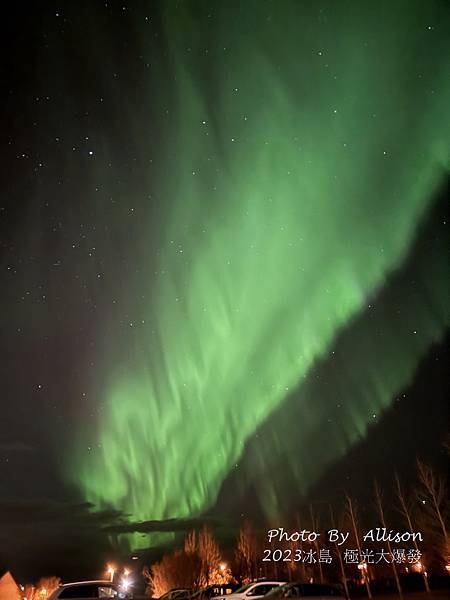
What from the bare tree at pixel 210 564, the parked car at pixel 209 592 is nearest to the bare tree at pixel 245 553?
Result: the bare tree at pixel 210 564

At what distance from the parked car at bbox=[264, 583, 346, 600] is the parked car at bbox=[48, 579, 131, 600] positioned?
6173 millimetres

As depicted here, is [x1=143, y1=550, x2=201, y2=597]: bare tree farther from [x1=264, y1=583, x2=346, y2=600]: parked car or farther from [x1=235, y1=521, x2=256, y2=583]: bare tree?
[x1=264, y1=583, x2=346, y2=600]: parked car

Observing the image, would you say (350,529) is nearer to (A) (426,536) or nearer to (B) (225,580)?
(A) (426,536)

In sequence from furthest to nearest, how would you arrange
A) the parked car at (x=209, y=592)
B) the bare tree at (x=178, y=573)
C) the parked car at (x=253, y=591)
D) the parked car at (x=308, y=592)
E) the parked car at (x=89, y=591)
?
the bare tree at (x=178, y=573) < the parked car at (x=209, y=592) < the parked car at (x=253, y=591) < the parked car at (x=308, y=592) < the parked car at (x=89, y=591)

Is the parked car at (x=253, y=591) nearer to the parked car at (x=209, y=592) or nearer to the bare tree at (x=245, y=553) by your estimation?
the parked car at (x=209, y=592)

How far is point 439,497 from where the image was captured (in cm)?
5294

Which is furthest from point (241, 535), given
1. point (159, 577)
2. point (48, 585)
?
point (48, 585)

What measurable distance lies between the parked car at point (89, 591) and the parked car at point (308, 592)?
6.17 m

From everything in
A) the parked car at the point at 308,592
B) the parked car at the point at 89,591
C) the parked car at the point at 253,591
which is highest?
the parked car at the point at 89,591

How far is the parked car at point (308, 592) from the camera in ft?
75.6

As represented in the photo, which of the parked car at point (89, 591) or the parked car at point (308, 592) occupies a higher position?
the parked car at point (89, 591)

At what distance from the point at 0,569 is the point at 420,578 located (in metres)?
77.2

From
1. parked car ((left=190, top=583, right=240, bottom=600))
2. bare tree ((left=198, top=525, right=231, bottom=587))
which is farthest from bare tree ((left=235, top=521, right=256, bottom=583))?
parked car ((left=190, top=583, right=240, bottom=600))

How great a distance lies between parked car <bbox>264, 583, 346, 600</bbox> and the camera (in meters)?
23.0
